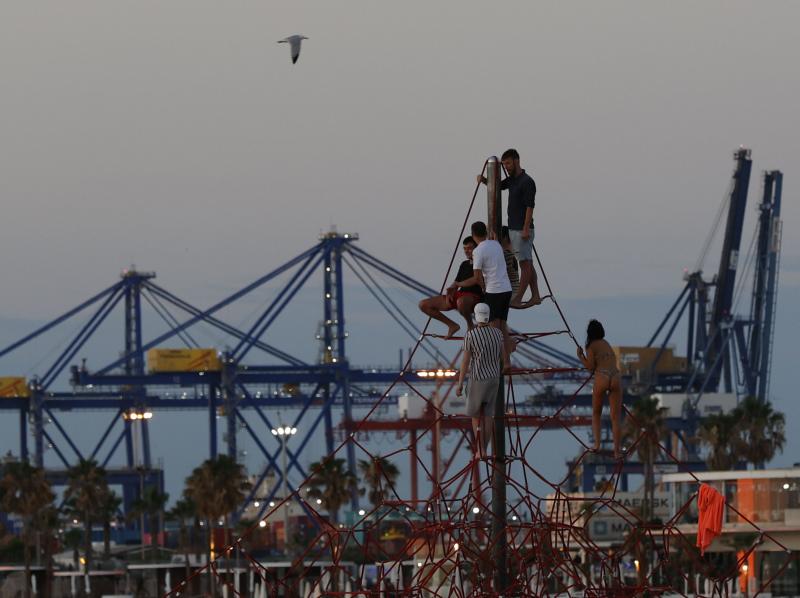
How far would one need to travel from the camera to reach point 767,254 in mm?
153750

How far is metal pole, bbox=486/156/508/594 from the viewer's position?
20406mm

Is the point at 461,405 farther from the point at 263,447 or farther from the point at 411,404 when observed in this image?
the point at 263,447

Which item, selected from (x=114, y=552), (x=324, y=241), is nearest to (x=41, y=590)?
(x=114, y=552)

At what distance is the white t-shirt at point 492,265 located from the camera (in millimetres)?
20328

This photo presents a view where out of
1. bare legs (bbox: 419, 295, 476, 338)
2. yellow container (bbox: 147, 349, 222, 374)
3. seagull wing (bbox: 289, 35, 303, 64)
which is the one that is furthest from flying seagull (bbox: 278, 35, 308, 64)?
yellow container (bbox: 147, 349, 222, 374)

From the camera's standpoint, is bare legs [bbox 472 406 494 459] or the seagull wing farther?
the seagull wing

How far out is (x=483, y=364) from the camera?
2017 cm

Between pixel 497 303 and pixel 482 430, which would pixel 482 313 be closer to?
pixel 497 303

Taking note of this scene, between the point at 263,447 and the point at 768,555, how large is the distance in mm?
72176

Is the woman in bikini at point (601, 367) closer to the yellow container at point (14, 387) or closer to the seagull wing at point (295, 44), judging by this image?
the seagull wing at point (295, 44)

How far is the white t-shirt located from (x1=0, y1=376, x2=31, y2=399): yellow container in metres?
140

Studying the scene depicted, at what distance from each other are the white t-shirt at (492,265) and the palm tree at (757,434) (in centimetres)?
9166

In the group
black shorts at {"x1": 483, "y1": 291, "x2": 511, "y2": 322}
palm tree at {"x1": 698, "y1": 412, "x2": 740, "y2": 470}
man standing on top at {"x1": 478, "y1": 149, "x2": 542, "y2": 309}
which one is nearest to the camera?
black shorts at {"x1": 483, "y1": 291, "x2": 511, "y2": 322}

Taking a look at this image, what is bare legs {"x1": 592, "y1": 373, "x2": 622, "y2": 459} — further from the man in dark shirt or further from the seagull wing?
the seagull wing
